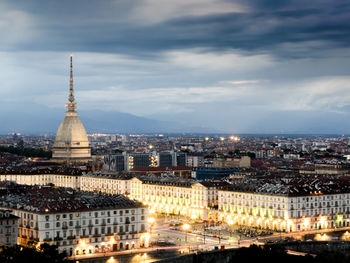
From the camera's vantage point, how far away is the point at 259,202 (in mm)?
85312

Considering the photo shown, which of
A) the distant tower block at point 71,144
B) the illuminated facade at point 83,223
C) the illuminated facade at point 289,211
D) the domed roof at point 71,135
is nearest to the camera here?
the illuminated facade at point 83,223

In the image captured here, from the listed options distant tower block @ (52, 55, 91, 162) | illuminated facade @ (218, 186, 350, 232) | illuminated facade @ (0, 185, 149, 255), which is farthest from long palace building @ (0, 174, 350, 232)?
distant tower block @ (52, 55, 91, 162)

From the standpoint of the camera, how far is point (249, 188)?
88.4m

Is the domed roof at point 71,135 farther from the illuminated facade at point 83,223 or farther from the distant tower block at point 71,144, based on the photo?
the illuminated facade at point 83,223

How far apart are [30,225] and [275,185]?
108ft

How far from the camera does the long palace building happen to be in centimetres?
8206

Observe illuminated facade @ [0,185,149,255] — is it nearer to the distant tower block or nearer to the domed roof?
the distant tower block

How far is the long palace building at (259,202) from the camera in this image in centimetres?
8206

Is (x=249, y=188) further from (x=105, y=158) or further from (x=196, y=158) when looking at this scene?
(x=196, y=158)

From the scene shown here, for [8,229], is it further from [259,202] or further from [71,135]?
[71,135]

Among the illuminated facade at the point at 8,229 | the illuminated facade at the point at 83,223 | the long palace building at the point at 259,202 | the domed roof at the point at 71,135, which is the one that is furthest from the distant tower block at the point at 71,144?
the illuminated facade at the point at 8,229

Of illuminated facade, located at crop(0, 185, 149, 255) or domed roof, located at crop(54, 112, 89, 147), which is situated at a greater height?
domed roof, located at crop(54, 112, 89, 147)

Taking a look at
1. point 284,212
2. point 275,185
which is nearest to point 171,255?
point 284,212

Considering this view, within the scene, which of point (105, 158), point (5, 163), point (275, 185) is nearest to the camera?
Result: point (275, 185)
